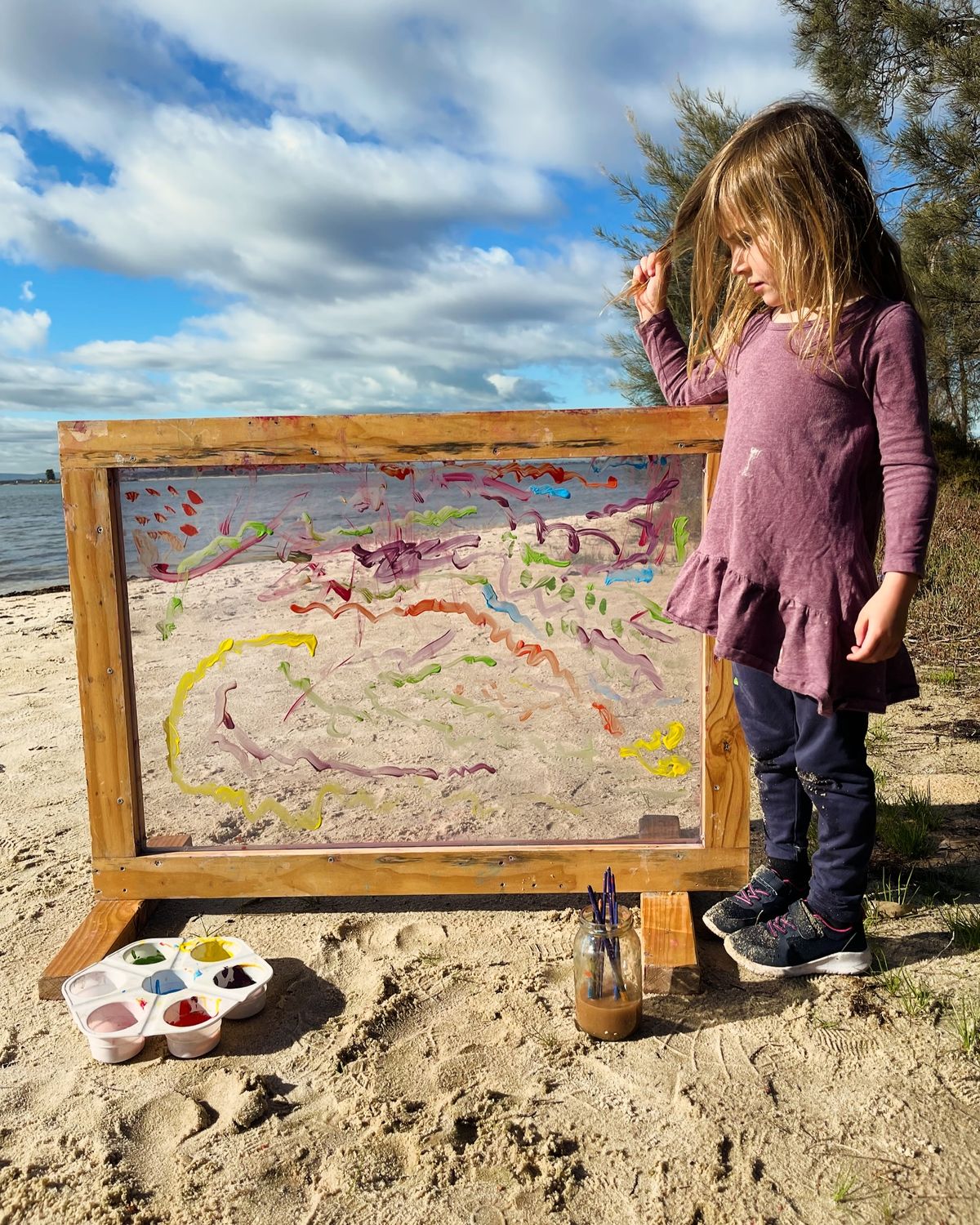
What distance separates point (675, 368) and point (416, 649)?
2.98 ft

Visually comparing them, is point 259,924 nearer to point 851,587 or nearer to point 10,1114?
point 10,1114

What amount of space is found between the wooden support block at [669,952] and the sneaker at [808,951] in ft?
0.41

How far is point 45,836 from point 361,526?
5.07 feet

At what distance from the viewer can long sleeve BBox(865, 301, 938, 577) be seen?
63.3 inches

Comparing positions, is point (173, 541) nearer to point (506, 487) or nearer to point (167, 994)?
point (506, 487)

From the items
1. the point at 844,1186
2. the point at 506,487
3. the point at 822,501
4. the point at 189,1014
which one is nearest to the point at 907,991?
the point at 844,1186

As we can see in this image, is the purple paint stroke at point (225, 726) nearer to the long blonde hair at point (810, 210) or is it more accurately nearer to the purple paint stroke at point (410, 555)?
the purple paint stroke at point (410, 555)

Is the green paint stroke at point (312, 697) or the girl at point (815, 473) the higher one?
the girl at point (815, 473)

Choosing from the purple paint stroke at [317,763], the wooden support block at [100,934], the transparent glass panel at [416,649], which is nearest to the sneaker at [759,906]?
the transparent glass panel at [416,649]

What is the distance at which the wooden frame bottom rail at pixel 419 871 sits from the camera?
7.28 feet

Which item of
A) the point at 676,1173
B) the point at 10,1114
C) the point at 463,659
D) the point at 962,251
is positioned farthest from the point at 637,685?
the point at 962,251

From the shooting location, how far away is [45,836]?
279 centimetres

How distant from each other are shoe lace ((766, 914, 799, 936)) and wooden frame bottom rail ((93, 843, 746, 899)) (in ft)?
0.67

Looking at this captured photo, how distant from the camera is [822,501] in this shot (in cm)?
173
